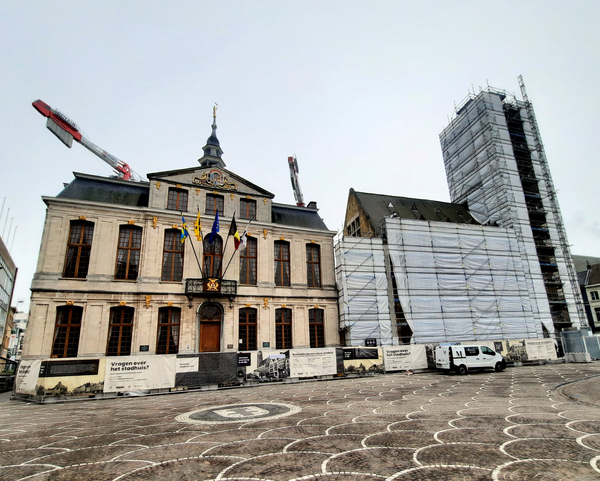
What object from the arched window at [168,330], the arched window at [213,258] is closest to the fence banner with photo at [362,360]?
the arched window at [213,258]

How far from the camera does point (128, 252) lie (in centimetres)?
2331


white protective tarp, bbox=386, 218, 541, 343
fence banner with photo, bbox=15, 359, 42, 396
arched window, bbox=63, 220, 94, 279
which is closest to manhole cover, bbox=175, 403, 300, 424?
fence banner with photo, bbox=15, 359, 42, 396

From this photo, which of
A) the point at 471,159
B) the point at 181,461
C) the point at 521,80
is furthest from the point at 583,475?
the point at 521,80

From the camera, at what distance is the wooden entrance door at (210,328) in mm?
23578

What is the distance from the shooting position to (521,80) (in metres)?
41.7

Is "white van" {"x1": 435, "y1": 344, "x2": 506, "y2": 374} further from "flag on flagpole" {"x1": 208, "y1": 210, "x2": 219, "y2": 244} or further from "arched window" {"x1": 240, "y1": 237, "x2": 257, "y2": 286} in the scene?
"flag on flagpole" {"x1": 208, "y1": 210, "x2": 219, "y2": 244}

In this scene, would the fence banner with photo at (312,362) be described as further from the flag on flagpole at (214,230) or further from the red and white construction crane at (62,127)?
the red and white construction crane at (62,127)

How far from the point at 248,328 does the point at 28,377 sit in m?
12.3

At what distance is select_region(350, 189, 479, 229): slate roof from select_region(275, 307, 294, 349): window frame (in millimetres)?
12007

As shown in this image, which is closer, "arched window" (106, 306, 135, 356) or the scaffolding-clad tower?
"arched window" (106, 306, 135, 356)

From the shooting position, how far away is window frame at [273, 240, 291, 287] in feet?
87.4

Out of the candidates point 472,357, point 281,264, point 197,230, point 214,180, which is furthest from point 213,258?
point 472,357

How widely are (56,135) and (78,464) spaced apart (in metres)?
44.4

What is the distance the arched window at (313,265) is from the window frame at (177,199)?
9.91 metres
